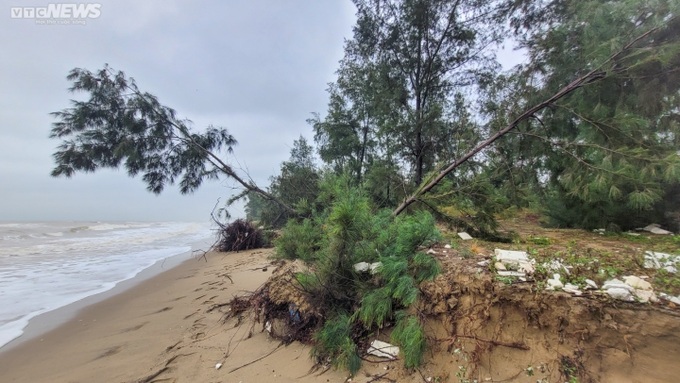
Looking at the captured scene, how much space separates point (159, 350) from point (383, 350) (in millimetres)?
2712

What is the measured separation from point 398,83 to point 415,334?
1115 cm

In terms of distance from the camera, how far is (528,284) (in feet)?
7.92

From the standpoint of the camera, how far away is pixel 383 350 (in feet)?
8.57

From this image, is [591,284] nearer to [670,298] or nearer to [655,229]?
[670,298]

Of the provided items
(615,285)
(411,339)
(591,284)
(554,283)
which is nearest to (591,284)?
(591,284)

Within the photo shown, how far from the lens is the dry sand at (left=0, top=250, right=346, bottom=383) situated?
2.82 metres

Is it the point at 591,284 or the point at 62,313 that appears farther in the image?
the point at 62,313

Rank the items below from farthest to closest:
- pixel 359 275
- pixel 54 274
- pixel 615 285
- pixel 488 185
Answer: pixel 54 274 → pixel 488 185 → pixel 359 275 → pixel 615 285

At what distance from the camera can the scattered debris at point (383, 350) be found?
2.56 m

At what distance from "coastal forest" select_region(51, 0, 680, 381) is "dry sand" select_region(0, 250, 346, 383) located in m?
0.36

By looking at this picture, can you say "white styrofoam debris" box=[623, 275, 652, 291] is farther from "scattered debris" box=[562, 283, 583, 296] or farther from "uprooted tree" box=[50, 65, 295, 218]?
"uprooted tree" box=[50, 65, 295, 218]

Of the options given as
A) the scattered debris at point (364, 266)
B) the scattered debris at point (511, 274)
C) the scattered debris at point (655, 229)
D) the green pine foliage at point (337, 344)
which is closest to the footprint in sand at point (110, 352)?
the green pine foliage at point (337, 344)

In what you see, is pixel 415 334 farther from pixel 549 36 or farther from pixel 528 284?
pixel 549 36

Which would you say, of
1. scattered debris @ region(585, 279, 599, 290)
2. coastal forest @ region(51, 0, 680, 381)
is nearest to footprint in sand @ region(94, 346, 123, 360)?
coastal forest @ region(51, 0, 680, 381)
